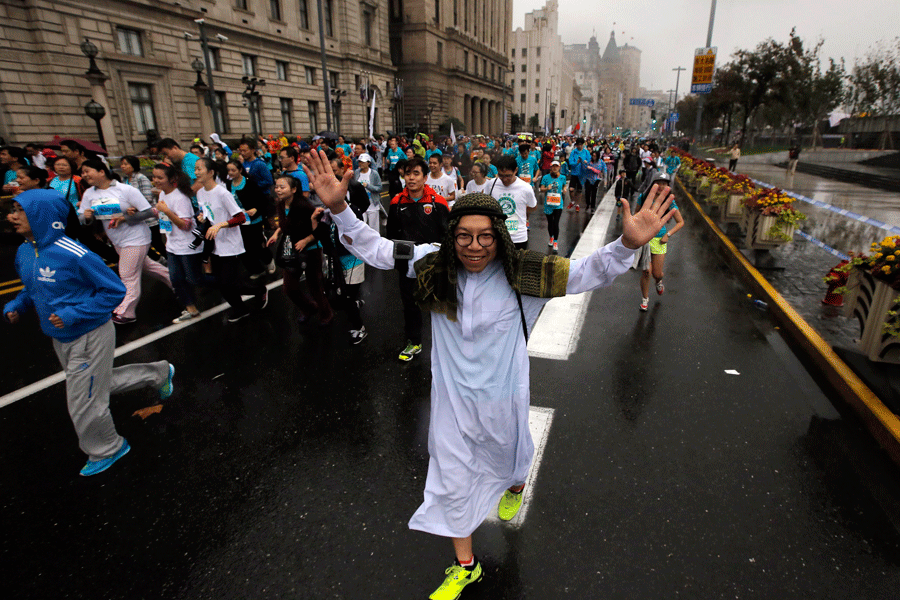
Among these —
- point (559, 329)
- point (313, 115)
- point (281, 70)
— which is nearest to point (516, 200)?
point (559, 329)

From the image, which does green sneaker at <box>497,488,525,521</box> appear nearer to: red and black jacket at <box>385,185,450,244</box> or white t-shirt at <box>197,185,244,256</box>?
red and black jacket at <box>385,185,450,244</box>

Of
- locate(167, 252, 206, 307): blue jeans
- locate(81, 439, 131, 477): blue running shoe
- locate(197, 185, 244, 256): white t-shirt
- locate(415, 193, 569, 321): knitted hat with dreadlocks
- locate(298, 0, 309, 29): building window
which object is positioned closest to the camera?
locate(415, 193, 569, 321): knitted hat with dreadlocks

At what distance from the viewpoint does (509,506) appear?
3.03 m

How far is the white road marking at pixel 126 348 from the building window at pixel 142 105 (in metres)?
25.3

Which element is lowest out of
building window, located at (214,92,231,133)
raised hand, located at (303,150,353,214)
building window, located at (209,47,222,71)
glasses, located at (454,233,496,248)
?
glasses, located at (454,233,496,248)

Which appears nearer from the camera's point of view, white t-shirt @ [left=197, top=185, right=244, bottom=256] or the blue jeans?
white t-shirt @ [left=197, top=185, right=244, bottom=256]

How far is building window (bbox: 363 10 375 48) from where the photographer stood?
152ft

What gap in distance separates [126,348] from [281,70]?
1474 inches

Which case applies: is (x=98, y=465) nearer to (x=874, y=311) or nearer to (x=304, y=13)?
(x=874, y=311)

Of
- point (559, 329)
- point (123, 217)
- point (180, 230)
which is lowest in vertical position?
point (559, 329)

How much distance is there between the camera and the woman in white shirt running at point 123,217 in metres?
5.73

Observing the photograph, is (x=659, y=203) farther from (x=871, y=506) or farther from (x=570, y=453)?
(x=871, y=506)

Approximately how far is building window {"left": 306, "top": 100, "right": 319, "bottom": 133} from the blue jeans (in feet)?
123

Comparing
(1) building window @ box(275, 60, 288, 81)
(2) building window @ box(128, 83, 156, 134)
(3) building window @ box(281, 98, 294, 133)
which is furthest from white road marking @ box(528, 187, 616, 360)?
(1) building window @ box(275, 60, 288, 81)
